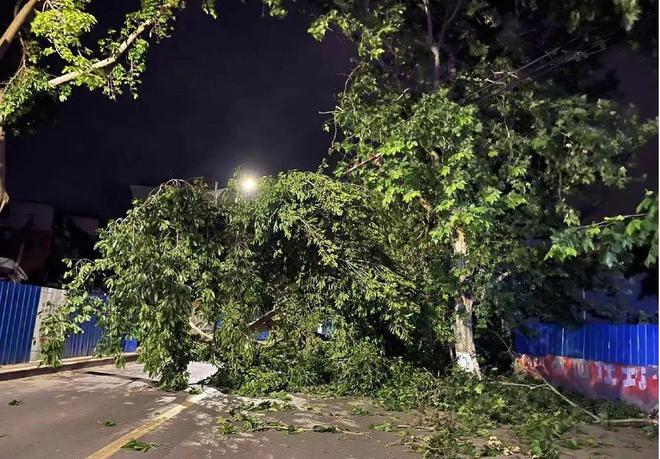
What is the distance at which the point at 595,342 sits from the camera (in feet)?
37.7

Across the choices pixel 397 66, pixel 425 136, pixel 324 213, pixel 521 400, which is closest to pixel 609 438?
pixel 521 400

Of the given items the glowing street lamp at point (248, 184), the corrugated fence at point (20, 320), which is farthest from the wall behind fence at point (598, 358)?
the corrugated fence at point (20, 320)

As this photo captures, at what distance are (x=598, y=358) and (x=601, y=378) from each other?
16.2 inches

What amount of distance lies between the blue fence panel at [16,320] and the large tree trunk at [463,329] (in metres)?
10.0

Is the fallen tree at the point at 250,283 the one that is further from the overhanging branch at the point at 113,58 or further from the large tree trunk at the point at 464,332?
the overhanging branch at the point at 113,58

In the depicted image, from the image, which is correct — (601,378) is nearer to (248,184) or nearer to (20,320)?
(248,184)

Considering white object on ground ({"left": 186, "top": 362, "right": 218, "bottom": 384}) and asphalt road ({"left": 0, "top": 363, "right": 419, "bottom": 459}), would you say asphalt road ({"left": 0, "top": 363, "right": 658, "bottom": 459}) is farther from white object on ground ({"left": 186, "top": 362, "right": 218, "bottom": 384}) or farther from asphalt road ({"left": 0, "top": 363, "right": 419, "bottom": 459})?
white object on ground ({"left": 186, "top": 362, "right": 218, "bottom": 384})

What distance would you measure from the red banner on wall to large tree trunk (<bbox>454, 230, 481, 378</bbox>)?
1.92 meters

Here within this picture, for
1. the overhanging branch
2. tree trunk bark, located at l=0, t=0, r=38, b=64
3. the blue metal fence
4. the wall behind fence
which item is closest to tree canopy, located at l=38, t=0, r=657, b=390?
the blue metal fence

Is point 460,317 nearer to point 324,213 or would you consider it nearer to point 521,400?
point 521,400

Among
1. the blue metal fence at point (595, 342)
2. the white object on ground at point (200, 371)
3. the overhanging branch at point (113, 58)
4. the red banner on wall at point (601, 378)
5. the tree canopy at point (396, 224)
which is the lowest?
the white object on ground at point (200, 371)

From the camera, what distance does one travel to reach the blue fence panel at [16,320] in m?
12.8

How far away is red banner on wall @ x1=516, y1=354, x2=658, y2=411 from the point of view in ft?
32.5

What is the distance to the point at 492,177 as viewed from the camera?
9.01m
